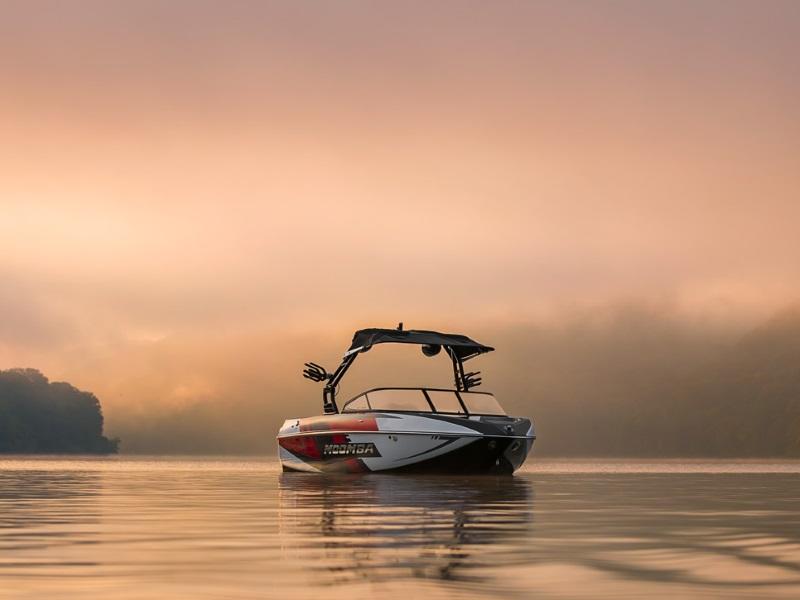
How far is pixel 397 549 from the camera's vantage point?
11711 millimetres

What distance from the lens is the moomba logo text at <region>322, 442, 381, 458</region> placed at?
1508 inches

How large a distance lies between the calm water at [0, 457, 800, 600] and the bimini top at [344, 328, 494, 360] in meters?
20.1

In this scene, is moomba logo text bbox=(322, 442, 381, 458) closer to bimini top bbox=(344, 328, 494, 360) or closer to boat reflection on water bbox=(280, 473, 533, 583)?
bimini top bbox=(344, 328, 494, 360)

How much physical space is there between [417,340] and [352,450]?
4.86m

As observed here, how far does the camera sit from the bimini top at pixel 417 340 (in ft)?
137

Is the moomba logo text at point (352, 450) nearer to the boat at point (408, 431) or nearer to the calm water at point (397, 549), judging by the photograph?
the boat at point (408, 431)

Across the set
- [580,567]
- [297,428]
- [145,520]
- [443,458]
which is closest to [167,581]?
[580,567]

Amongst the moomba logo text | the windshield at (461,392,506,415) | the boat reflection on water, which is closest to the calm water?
the boat reflection on water

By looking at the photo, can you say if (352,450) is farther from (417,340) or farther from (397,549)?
(397,549)

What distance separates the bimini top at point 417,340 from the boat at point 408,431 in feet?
0.10

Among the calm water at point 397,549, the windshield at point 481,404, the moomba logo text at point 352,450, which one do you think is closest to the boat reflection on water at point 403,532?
the calm water at point 397,549

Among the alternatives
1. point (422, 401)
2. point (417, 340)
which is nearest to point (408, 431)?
point (422, 401)

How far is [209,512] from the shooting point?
18.1 meters

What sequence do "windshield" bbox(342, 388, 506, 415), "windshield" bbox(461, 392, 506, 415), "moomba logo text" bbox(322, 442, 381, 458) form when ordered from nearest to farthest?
"moomba logo text" bbox(322, 442, 381, 458) → "windshield" bbox(342, 388, 506, 415) → "windshield" bbox(461, 392, 506, 415)
